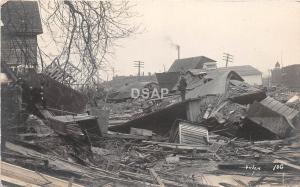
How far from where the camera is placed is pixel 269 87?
9.79m

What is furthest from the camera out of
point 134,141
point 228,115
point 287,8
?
point 228,115

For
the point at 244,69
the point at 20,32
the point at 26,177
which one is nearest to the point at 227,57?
the point at 244,69

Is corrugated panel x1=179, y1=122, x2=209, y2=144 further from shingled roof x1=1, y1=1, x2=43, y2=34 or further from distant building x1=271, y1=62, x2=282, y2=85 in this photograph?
shingled roof x1=1, y1=1, x2=43, y2=34

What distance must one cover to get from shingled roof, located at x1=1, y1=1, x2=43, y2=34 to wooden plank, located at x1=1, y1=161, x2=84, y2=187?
Result: 177 cm

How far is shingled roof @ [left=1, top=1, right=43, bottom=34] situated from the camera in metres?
6.46

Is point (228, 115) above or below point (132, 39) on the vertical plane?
below

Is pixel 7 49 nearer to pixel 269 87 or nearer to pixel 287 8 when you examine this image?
pixel 287 8

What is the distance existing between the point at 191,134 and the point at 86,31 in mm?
2345

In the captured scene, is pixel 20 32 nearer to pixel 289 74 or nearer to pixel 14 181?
pixel 14 181

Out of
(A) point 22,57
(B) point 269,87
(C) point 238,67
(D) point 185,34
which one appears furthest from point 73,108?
(B) point 269,87

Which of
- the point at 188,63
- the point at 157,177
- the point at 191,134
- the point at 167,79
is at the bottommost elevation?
the point at 157,177

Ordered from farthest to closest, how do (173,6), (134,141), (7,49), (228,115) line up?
(228,115), (134,141), (173,6), (7,49)

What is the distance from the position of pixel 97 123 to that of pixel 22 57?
1.48m

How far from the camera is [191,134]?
8000mm
